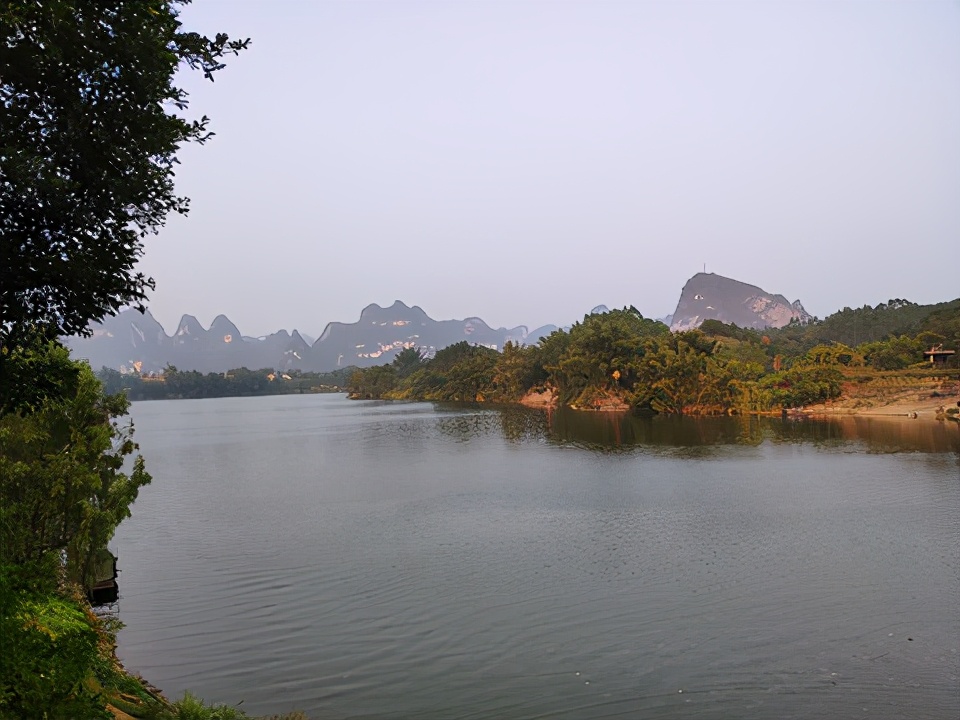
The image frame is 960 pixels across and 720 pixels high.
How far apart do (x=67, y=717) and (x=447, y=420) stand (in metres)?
61.3

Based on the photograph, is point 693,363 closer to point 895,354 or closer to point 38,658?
point 895,354

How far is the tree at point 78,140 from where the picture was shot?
632cm

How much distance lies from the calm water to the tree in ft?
21.4

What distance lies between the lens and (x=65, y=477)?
41.9ft

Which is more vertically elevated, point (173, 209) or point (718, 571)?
point (173, 209)

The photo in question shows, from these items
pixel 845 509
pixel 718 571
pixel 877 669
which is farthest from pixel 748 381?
pixel 877 669

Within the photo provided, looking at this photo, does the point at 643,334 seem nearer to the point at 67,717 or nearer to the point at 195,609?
the point at 195,609

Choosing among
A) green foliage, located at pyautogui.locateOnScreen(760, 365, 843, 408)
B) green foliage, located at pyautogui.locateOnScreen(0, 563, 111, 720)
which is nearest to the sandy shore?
green foliage, located at pyautogui.locateOnScreen(760, 365, 843, 408)

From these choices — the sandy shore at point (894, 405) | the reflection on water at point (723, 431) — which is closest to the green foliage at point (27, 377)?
the reflection on water at point (723, 431)

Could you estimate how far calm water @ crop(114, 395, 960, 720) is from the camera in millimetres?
10898

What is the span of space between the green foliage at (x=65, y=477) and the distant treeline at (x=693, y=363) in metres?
51.1

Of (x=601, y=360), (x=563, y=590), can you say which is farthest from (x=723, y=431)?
(x=563, y=590)

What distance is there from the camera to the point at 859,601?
46.7ft

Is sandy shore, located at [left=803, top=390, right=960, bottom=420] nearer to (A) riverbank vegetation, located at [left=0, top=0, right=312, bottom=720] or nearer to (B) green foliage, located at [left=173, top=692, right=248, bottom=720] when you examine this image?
(B) green foliage, located at [left=173, top=692, right=248, bottom=720]
